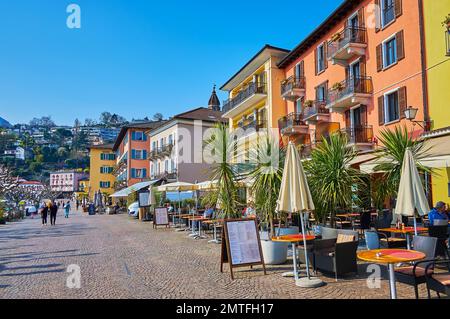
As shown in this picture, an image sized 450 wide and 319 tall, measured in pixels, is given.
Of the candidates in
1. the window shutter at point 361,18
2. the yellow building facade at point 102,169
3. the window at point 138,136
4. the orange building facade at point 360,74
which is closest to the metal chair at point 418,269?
the orange building facade at point 360,74

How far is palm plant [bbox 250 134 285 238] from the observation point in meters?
10.6

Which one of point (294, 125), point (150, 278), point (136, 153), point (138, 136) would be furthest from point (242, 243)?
point (138, 136)

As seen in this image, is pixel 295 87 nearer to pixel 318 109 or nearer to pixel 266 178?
pixel 318 109

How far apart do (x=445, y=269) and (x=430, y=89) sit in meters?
11.2

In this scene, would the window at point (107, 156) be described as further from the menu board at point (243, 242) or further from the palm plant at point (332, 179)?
the menu board at point (243, 242)

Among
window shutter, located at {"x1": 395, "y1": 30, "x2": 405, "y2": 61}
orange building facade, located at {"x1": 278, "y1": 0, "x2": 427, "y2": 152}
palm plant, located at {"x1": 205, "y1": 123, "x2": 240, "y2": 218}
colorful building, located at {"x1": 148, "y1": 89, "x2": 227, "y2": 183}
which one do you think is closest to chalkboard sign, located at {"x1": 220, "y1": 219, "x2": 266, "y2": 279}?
palm plant, located at {"x1": 205, "y1": 123, "x2": 240, "y2": 218}

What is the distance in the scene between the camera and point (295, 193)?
758cm

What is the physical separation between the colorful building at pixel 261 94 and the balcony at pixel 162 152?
37.4ft

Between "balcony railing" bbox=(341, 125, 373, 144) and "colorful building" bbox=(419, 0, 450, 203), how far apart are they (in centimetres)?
408

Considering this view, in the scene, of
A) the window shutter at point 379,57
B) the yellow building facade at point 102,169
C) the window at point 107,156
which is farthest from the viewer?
the window at point 107,156

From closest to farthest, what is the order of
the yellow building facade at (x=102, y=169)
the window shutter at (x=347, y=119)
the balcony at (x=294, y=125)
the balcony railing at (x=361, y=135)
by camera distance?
the balcony railing at (x=361, y=135), the window shutter at (x=347, y=119), the balcony at (x=294, y=125), the yellow building facade at (x=102, y=169)

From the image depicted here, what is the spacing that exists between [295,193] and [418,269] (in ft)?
8.34

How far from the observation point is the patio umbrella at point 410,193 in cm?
778

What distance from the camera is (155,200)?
92.7 feet
